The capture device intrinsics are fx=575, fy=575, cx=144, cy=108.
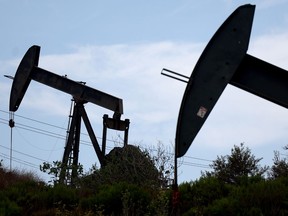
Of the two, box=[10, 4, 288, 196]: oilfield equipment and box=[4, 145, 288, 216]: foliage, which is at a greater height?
box=[10, 4, 288, 196]: oilfield equipment

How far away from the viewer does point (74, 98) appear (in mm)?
19719

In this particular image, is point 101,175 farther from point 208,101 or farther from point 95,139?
point 208,101

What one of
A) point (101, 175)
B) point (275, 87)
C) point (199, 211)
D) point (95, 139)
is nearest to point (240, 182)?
point (199, 211)

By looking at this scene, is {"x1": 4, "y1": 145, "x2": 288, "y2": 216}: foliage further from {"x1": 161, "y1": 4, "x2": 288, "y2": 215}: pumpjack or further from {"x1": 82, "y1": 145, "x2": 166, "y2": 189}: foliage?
{"x1": 82, "y1": 145, "x2": 166, "y2": 189}: foliage

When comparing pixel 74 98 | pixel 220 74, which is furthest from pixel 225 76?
pixel 74 98

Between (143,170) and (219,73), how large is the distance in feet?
24.5

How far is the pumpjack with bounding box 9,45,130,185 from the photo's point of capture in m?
19.2

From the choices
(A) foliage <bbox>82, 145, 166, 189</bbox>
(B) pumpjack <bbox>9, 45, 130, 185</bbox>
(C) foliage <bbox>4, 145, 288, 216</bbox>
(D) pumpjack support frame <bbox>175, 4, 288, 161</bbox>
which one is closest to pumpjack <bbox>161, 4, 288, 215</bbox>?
(D) pumpjack support frame <bbox>175, 4, 288, 161</bbox>

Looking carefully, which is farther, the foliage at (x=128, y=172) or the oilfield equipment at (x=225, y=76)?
the foliage at (x=128, y=172)

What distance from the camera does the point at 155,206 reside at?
27.8 ft

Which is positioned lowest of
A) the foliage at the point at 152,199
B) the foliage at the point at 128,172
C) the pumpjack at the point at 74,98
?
the foliage at the point at 152,199

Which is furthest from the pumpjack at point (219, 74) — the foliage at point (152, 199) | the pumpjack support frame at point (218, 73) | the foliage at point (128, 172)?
the foliage at point (128, 172)

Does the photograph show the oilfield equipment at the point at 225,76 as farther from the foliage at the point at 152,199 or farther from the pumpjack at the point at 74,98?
the pumpjack at the point at 74,98

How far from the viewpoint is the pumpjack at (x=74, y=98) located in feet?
63.2
